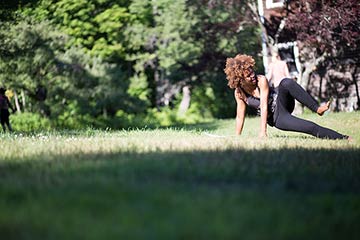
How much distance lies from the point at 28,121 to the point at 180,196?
990 inches

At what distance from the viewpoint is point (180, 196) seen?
354 cm

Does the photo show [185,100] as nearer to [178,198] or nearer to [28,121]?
[28,121]

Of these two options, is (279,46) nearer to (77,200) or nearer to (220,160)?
(220,160)

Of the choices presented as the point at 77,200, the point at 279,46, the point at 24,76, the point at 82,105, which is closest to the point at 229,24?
the point at 279,46

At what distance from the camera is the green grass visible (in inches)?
113

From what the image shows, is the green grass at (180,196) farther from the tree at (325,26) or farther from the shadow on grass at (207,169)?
the tree at (325,26)

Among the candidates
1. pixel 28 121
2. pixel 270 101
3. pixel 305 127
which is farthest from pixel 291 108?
pixel 28 121

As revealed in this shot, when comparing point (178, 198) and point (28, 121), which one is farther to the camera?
point (28, 121)

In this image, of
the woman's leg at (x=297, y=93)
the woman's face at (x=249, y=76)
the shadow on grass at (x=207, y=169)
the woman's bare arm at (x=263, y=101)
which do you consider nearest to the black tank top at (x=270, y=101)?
the woman's leg at (x=297, y=93)

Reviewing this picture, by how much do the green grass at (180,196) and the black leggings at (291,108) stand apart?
124 inches

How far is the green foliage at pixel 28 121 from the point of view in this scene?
1043 inches

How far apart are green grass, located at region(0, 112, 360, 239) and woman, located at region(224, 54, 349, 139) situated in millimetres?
3131

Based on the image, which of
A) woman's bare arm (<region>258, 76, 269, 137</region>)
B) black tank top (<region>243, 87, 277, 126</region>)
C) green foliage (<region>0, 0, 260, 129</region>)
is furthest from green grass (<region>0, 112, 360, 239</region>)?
green foliage (<region>0, 0, 260, 129</region>)

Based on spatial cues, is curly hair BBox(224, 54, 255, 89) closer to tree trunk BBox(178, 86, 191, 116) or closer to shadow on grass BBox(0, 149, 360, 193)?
shadow on grass BBox(0, 149, 360, 193)
